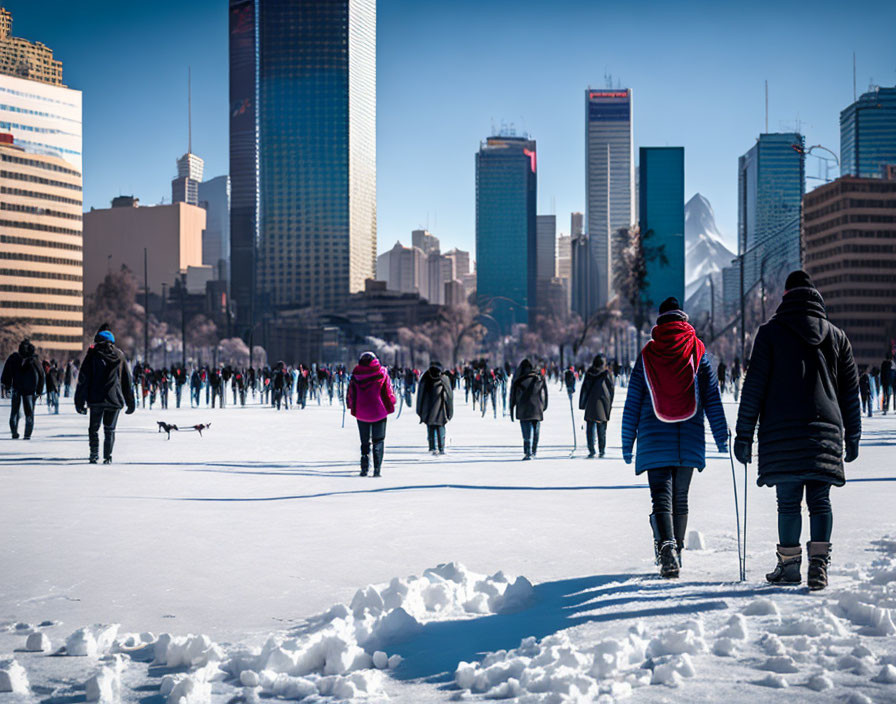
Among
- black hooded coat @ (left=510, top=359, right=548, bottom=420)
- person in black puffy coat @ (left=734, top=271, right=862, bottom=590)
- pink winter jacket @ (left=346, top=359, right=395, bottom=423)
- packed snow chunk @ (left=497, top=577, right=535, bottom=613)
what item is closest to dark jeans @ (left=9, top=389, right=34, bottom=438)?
pink winter jacket @ (left=346, top=359, right=395, bottom=423)

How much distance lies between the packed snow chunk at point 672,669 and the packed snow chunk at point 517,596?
1.23 metres

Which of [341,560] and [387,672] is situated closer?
[387,672]

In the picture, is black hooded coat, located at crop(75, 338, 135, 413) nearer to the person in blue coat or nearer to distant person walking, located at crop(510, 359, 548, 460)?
distant person walking, located at crop(510, 359, 548, 460)

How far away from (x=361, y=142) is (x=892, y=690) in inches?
7392

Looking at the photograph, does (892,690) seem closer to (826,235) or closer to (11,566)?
(11,566)

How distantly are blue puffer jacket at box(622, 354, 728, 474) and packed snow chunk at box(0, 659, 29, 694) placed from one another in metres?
3.43

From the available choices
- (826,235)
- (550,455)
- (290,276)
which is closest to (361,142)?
(290,276)

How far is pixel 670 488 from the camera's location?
5.84 m

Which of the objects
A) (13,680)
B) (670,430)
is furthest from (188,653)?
(670,430)

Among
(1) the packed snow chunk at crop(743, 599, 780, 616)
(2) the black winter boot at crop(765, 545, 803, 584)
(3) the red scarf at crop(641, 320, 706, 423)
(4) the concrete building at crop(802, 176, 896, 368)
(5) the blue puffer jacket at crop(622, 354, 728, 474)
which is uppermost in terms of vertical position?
(4) the concrete building at crop(802, 176, 896, 368)

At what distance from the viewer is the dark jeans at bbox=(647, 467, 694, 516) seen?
5.77 m

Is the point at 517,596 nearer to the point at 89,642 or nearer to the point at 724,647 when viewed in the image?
the point at 724,647

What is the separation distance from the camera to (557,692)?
3.68m

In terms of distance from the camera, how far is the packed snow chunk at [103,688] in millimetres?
3781
